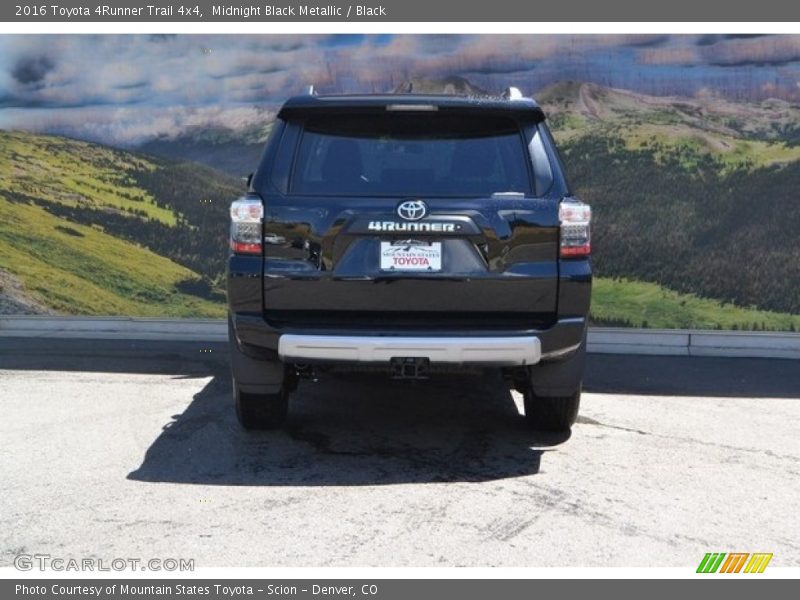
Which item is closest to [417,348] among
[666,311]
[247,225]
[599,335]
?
[247,225]

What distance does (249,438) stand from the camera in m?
5.97

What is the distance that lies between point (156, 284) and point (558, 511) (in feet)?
19.8

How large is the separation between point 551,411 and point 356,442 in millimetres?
1194

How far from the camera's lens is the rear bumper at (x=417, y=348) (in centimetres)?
498

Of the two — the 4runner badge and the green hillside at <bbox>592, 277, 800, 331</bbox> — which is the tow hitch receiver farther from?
the green hillside at <bbox>592, 277, 800, 331</bbox>

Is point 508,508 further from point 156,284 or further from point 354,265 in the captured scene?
point 156,284

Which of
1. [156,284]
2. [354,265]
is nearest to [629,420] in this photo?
[354,265]

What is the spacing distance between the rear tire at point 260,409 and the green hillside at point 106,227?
369 centimetres

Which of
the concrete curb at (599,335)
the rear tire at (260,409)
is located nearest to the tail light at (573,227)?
the rear tire at (260,409)

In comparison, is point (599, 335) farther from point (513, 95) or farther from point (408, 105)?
point (408, 105)

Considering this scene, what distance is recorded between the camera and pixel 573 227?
519cm

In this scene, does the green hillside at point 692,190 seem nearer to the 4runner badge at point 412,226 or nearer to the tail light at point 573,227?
the tail light at point 573,227

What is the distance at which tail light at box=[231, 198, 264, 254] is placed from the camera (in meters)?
5.15

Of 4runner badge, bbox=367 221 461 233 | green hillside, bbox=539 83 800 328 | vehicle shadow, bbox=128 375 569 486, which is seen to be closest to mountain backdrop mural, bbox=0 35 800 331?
green hillside, bbox=539 83 800 328
